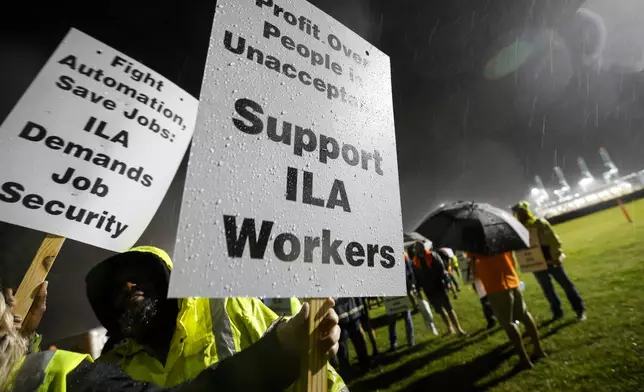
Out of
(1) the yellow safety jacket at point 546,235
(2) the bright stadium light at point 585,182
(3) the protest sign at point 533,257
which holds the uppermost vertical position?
(2) the bright stadium light at point 585,182

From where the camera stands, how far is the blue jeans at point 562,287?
17.9ft

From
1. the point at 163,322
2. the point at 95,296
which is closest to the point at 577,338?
the point at 163,322

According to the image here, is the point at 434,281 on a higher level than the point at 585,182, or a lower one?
lower

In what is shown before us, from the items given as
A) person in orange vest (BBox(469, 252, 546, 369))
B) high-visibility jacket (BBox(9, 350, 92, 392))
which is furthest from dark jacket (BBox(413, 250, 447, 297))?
high-visibility jacket (BBox(9, 350, 92, 392))

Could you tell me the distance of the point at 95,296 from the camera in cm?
230

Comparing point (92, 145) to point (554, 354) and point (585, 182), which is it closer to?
point (554, 354)

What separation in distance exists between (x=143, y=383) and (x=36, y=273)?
1115 mm

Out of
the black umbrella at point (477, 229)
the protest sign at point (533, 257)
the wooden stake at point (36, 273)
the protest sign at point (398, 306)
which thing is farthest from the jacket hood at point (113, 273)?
the protest sign at point (533, 257)

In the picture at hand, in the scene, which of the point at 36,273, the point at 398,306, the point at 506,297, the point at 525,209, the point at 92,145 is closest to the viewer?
the point at 36,273

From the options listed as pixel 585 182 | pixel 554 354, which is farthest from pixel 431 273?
pixel 585 182

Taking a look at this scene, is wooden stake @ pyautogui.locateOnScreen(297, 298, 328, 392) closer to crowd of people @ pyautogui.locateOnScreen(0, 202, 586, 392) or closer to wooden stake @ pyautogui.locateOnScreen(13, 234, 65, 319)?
crowd of people @ pyautogui.locateOnScreen(0, 202, 586, 392)

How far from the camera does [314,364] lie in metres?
1.01

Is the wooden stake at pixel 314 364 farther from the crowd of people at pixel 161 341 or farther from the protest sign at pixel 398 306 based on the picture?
the protest sign at pixel 398 306

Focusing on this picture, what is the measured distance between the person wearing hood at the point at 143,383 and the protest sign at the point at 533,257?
560 cm
